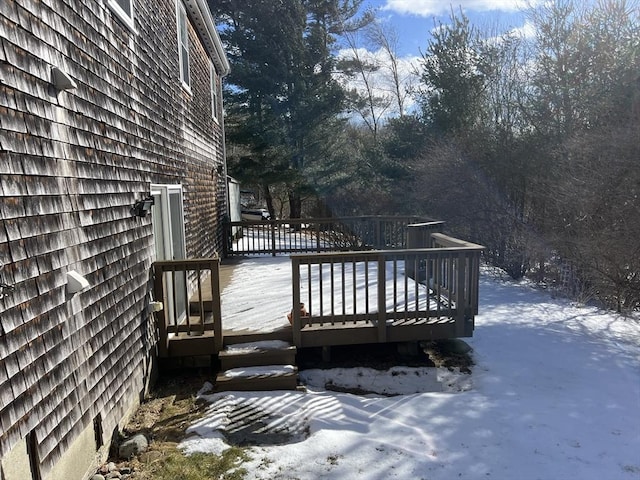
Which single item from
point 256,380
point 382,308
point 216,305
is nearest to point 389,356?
point 382,308

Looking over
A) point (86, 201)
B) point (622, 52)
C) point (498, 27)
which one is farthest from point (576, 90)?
point (86, 201)

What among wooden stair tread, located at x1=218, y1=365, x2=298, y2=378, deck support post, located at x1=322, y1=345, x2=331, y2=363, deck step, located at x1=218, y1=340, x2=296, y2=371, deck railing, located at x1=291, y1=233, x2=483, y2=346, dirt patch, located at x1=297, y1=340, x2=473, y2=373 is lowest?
dirt patch, located at x1=297, y1=340, x2=473, y2=373

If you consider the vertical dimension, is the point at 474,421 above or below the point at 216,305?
below

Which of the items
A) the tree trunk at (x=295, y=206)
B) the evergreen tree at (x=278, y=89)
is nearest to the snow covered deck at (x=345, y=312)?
the evergreen tree at (x=278, y=89)

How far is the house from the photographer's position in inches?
89.0

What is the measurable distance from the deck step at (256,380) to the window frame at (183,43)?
4.37m

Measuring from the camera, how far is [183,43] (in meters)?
7.02

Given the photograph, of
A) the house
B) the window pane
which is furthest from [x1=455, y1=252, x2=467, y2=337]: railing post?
the window pane

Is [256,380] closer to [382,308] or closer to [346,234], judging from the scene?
[382,308]

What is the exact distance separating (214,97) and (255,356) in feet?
25.1

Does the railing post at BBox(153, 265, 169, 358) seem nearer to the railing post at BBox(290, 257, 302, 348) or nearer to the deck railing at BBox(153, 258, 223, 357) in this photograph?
the deck railing at BBox(153, 258, 223, 357)

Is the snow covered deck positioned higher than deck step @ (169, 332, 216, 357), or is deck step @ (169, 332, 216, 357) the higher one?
the snow covered deck

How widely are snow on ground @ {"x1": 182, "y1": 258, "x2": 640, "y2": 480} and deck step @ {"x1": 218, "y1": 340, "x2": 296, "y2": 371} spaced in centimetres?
40

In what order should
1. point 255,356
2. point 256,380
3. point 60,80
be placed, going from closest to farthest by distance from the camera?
point 60,80 < point 256,380 < point 255,356
